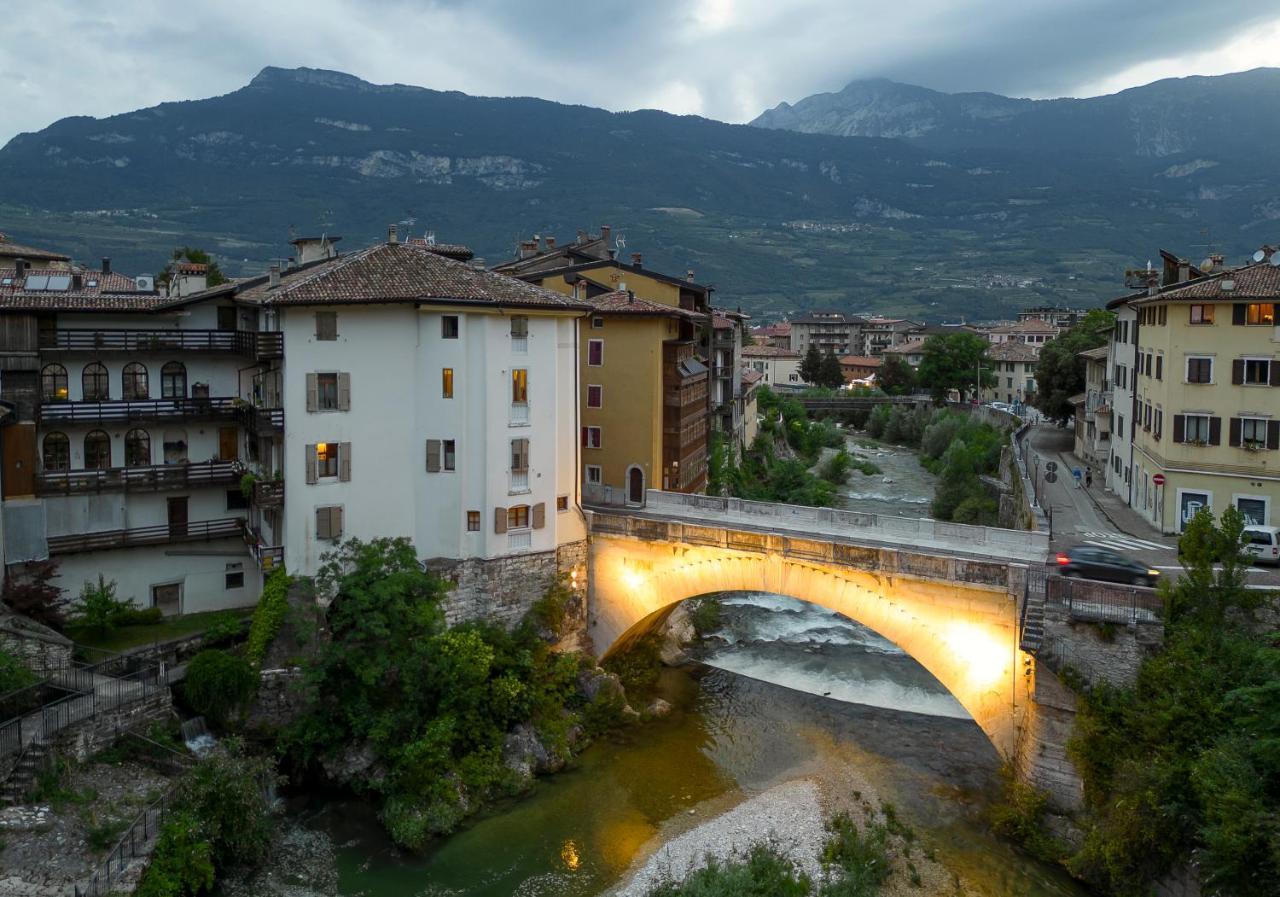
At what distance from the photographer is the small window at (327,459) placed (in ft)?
113

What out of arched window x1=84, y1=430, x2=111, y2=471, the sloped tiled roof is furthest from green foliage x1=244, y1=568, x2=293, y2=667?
the sloped tiled roof

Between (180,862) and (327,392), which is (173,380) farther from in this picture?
(180,862)

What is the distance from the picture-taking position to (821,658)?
43.3 metres

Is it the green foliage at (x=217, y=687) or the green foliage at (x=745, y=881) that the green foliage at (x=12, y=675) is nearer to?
the green foliage at (x=217, y=687)

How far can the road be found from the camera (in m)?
31.1

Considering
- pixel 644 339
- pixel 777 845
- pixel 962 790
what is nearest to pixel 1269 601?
pixel 962 790

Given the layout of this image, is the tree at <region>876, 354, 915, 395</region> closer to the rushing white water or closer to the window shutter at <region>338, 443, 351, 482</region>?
the rushing white water

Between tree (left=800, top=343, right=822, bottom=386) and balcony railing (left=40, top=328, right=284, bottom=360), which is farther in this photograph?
tree (left=800, top=343, right=822, bottom=386)

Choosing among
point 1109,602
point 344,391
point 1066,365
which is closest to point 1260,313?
point 1109,602

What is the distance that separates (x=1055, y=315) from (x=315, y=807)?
514ft

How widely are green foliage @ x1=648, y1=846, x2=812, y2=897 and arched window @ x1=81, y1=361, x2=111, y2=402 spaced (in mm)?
25980

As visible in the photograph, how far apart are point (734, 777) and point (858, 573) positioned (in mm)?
8051

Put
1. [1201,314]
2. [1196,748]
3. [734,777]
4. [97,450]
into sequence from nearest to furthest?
[1196,748] < [734,777] < [97,450] < [1201,314]

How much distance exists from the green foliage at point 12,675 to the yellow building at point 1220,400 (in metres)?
38.6
